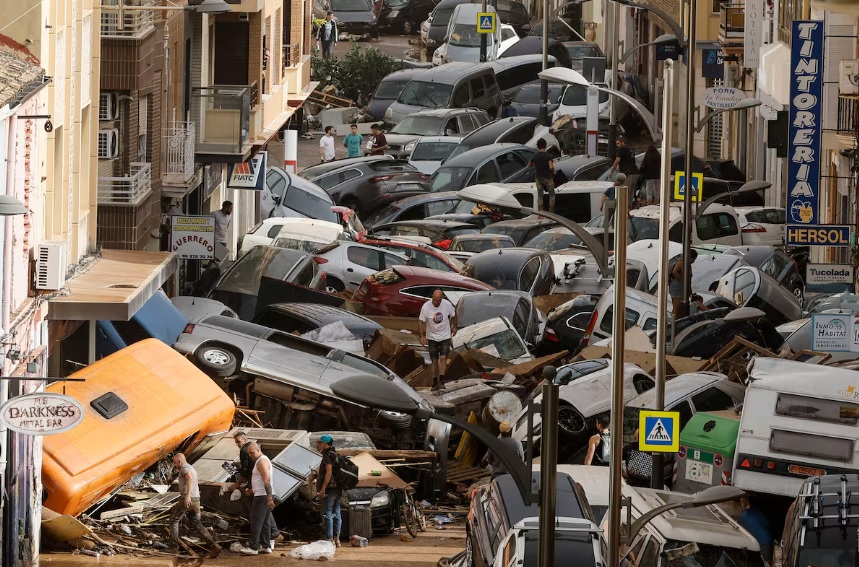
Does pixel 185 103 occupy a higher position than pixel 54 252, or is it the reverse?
pixel 185 103

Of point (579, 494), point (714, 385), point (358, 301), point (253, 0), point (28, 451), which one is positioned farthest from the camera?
point (253, 0)

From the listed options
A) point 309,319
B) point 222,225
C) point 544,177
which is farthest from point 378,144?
point 309,319

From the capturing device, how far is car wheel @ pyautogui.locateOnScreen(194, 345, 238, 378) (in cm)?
2259

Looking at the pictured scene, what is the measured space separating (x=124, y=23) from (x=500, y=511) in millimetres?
13026

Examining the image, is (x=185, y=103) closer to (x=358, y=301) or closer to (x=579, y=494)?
A: (x=358, y=301)

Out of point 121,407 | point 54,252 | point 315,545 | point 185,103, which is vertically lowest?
point 315,545

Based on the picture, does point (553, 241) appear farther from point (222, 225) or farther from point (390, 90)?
point (390, 90)

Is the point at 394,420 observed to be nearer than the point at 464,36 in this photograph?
Result: Yes

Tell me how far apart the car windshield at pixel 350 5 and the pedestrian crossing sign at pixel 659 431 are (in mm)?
57199

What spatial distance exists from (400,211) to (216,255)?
873 centimetres

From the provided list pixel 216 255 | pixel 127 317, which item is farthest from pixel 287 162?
pixel 127 317

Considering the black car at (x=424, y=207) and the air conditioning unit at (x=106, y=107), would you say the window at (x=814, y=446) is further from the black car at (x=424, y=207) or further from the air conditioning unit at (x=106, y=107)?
the black car at (x=424, y=207)

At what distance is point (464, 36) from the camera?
62781 mm

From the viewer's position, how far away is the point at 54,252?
61.1ft
